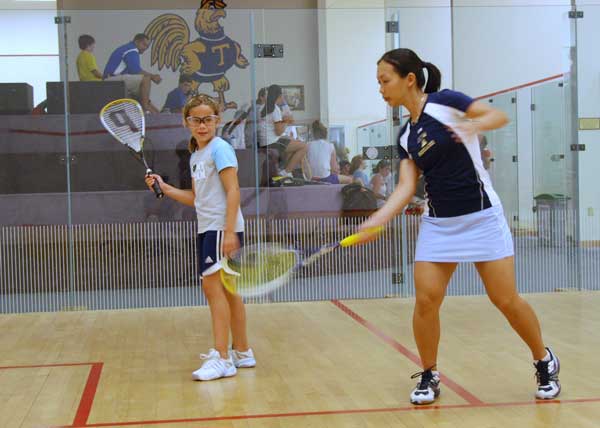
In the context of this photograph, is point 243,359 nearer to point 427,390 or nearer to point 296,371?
point 296,371

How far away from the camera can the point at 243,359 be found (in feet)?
11.7

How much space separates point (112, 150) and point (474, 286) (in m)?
2.26

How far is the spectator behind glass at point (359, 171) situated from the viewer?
17.9 feet

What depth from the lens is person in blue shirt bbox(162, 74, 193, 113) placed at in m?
5.31

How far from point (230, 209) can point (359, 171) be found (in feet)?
7.27

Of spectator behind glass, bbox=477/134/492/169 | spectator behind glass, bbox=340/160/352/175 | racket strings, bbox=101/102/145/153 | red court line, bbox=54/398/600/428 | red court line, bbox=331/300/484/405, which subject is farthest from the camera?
spectator behind glass, bbox=477/134/492/169

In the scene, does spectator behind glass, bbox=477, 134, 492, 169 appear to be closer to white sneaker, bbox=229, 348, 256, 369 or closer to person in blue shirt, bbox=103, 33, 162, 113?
person in blue shirt, bbox=103, 33, 162, 113

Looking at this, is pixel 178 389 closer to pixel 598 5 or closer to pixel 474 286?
pixel 474 286

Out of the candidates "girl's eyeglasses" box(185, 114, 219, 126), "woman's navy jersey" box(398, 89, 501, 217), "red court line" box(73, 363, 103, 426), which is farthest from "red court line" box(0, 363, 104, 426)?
"woman's navy jersey" box(398, 89, 501, 217)

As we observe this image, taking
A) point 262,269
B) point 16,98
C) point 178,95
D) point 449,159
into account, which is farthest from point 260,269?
point 16,98

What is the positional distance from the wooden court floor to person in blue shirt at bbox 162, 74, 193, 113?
1146 mm

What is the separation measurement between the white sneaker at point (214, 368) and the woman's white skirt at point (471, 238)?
3.07 ft

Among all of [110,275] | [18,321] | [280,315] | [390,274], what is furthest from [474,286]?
[18,321]

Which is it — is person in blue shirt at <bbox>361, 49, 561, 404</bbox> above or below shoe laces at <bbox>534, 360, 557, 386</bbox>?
above
